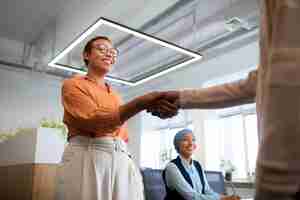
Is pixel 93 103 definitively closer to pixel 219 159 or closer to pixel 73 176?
pixel 73 176

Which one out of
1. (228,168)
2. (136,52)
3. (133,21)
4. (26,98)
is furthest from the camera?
(26,98)

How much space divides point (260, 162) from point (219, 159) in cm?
458

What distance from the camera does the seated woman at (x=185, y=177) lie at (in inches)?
99.7

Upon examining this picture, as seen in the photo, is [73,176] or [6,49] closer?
[73,176]

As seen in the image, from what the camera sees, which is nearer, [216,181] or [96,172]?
[96,172]

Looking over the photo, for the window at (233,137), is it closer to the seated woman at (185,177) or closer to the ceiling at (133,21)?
the ceiling at (133,21)

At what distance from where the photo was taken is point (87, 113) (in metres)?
1.14

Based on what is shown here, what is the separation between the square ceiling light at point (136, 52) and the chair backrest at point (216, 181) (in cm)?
131

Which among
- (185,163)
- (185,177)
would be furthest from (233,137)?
(185,177)

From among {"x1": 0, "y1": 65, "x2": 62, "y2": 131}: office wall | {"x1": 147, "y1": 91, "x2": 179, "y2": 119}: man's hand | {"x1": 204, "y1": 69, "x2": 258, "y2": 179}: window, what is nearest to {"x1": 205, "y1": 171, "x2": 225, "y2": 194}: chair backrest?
{"x1": 204, "y1": 69, "x2": 258, "y2": 179}: window

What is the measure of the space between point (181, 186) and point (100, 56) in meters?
1.57

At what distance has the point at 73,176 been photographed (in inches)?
44.6

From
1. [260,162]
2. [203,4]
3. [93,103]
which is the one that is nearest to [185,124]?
[203,4]

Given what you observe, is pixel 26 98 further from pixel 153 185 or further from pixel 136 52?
pixel 153 185
